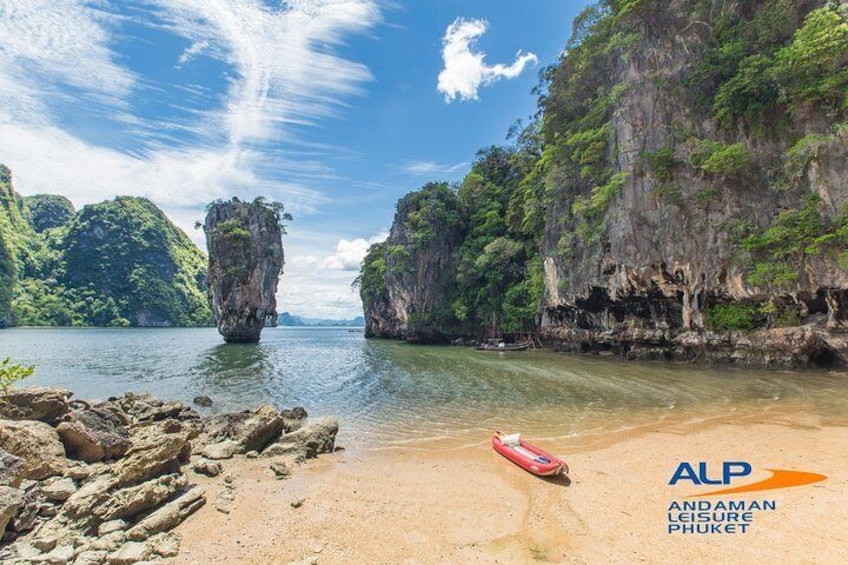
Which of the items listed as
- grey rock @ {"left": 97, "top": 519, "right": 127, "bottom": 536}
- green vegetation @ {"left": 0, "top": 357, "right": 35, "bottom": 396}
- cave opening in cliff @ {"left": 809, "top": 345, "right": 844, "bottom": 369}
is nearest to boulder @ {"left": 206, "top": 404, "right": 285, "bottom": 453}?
grey rock @ {"left": 97, "top": 519, "right": 127, "bottom": 536}

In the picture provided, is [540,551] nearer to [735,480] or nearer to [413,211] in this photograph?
[735,480]

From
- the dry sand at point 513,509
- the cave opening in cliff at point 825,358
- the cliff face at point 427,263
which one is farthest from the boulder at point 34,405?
the cliff face at point 427,263

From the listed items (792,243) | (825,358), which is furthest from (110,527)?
(825,358)

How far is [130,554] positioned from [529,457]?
6.66 meters

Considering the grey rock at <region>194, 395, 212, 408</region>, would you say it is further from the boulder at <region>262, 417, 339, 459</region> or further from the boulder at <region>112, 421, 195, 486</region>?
the boulder at <region>112, 421, 195, 486</region>

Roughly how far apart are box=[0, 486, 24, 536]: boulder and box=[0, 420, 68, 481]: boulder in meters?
1.56

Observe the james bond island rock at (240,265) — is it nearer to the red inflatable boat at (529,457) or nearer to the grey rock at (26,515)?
the grey rock at (26,515)

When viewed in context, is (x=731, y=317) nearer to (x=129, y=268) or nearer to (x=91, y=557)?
(x=91, y=557)

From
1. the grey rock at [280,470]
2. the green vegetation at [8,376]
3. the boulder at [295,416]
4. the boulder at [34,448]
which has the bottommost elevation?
the boulder at [295,416]

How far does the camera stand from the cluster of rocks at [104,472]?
4.90 m

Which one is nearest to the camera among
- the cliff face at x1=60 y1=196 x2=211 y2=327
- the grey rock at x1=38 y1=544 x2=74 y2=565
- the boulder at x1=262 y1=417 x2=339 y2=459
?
the grey rock at x1=38 y1=544 x2=74 y2=565

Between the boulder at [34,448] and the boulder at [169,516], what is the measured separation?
266 cm

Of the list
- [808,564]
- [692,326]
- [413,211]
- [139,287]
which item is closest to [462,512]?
[808,564]

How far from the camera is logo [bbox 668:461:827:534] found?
17.0 feet
